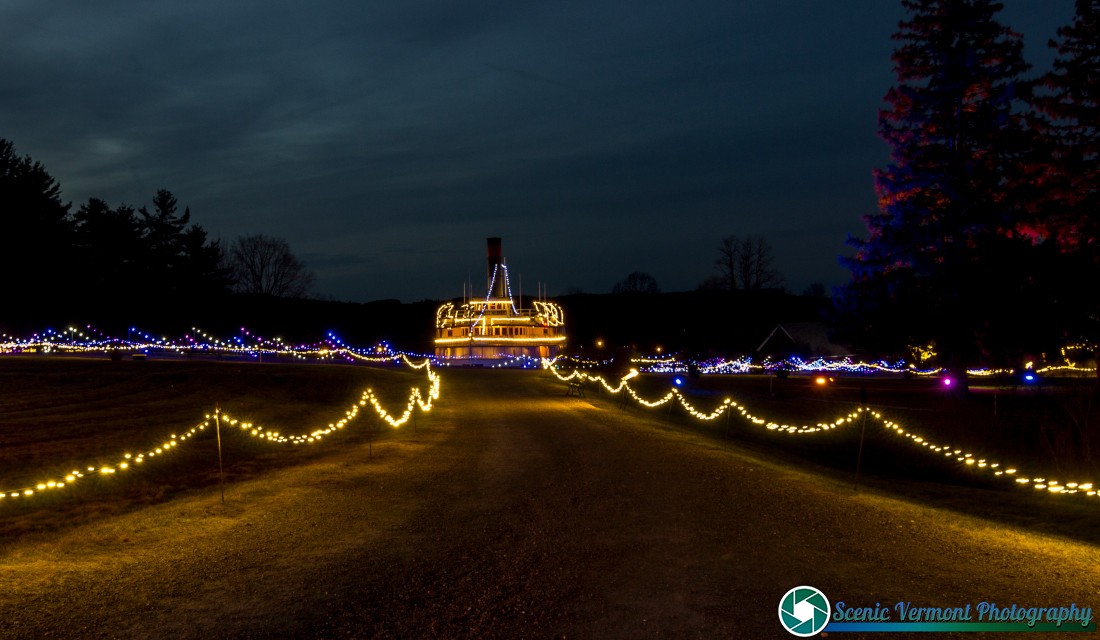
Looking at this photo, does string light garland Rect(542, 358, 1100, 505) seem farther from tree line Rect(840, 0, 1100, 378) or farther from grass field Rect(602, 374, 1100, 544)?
tree line Rect(840, 0, 1100, 378)

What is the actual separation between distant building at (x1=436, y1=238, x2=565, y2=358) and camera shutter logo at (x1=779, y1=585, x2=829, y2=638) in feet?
192

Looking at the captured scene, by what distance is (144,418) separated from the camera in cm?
2172

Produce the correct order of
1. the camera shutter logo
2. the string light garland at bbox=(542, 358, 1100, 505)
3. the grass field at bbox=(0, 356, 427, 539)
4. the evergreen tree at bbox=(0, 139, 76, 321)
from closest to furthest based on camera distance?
the camera shutter logo → the string light garland at bbox=(542, 358, 1100, 505) → the grass field at bbox=(0, 356, 427, 539) → the evergreen tree at bbox=(0, 139, 76, 321)

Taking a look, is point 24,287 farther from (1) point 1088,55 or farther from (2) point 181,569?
(1) point 1088,55

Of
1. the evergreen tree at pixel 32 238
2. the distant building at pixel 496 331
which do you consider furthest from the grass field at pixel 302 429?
the distant building at pixel 496 331

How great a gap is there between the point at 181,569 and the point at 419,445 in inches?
350

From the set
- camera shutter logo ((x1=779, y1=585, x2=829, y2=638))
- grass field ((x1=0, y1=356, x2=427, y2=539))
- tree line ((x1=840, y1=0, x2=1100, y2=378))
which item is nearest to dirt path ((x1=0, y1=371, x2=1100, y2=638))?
camera shutter logo ((x1=779, y1=585, x2=829, y2=638))

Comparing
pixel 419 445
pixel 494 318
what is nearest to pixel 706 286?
pixel 494 318

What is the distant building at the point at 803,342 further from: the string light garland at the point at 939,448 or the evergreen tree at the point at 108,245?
the evergreen tree at the point at 108,245

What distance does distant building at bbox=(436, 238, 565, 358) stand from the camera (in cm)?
6669

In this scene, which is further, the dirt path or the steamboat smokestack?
the steamboat smokestack

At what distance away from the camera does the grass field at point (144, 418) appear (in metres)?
12.2

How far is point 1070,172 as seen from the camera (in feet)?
89.9

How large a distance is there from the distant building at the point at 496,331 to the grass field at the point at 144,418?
2556 cm
